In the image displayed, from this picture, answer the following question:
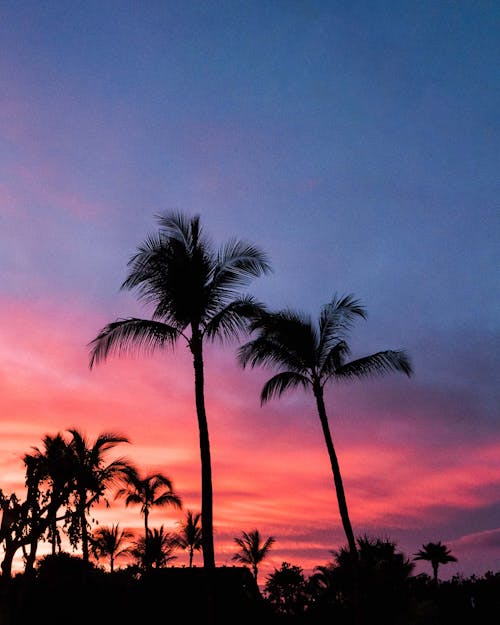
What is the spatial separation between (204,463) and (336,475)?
8365mm

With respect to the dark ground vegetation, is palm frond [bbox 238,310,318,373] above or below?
above

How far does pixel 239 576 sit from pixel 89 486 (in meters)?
11.8

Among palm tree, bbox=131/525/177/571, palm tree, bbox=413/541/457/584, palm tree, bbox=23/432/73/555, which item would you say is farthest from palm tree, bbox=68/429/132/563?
palm tree, bbox=413/541/457/584

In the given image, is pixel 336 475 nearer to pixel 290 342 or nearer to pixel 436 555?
pixel 290 342

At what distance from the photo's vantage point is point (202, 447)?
55.8 feet

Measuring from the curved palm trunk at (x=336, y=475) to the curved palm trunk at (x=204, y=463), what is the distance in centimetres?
751

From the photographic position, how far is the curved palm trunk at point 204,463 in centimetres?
1553

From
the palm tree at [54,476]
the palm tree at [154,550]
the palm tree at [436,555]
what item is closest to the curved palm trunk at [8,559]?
the palm tree at [54,476]

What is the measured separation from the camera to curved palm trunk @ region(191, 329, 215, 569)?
15.5 meters

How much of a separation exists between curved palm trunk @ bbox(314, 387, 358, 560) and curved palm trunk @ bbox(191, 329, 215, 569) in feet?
24.6

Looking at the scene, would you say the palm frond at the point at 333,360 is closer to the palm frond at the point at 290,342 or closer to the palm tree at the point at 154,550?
Result: the palm frond at the point at 290,342

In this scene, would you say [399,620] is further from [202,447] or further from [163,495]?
[163,495]

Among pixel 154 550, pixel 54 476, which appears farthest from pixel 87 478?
pixel 154 550

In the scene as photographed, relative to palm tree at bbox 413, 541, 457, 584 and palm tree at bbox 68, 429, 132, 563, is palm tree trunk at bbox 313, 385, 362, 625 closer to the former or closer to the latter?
palm tree at bbox 68, 429, 132, 563
